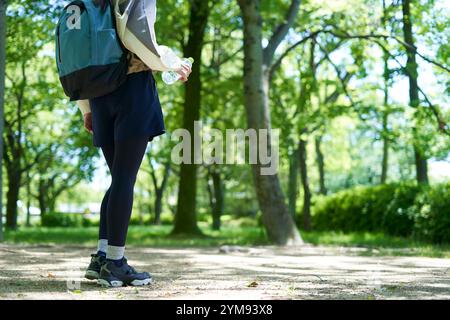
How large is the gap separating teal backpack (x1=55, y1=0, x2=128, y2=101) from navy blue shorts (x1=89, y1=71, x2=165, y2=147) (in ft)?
0.27

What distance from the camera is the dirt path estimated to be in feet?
12.1

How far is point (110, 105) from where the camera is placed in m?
4.12

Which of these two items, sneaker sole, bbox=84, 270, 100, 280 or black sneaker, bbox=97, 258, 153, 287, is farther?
sneaker sole, bbox=84, 270, 100, 280

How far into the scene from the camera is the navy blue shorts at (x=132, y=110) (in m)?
4.04

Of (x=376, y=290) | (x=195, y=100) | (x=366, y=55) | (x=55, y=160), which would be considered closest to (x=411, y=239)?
(x=366, y=55)

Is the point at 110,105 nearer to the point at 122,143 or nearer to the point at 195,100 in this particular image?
the point at 122,143

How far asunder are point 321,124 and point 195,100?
11.5 feet

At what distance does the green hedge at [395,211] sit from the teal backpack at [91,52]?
30.0 feet

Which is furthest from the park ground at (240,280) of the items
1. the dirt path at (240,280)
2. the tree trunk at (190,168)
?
the tree trunk at (190,168)

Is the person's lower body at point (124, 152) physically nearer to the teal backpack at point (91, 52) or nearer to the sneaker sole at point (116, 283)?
the sneaker sole at point (116, 283)

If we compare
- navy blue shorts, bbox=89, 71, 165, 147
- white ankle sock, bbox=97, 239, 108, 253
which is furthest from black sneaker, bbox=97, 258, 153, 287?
navy blue shorts, bbox=89, 71, 165, 147

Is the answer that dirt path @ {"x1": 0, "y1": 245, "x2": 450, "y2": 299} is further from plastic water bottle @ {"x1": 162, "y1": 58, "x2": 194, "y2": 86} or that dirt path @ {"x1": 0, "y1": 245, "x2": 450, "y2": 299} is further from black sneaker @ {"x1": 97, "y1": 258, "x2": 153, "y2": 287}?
plastic water bottle @ {"x1": 162, "y1": 58, "x2": 194, "y2": 86}

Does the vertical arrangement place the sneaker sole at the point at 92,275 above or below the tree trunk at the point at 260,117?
below

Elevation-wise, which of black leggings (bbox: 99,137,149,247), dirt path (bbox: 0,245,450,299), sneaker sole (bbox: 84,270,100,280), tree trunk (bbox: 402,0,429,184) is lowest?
dirt path (bbox: 0,245,450,299)
